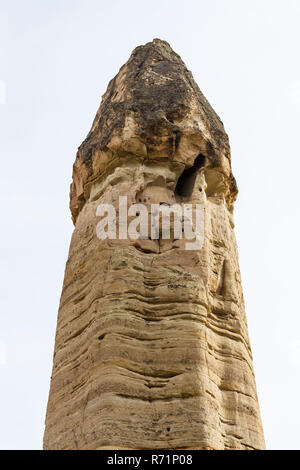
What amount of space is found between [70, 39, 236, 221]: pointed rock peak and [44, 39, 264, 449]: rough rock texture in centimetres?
2

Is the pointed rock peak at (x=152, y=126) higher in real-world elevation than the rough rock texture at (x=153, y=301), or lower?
higher

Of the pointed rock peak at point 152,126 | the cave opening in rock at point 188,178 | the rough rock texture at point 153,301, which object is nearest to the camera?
the rough rock texture at point 153,301

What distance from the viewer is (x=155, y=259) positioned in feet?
31.5

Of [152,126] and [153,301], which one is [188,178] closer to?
[152,126]

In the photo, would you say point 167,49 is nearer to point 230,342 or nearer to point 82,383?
point 230,342

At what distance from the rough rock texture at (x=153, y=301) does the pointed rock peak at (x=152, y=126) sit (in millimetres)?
21

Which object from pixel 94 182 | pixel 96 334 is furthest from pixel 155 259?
pixel 94 182

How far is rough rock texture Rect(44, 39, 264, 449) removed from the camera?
8203mm

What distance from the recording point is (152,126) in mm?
10719

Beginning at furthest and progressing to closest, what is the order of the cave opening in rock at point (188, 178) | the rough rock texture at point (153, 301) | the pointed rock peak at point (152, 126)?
the cave opening in rock at point (188, 178) < the pointed rock peak at point (152, 126) < the rough rock texture at point (153, 301)

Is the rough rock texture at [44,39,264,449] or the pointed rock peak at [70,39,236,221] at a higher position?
the pointed rock peak at [70,39,236,221]

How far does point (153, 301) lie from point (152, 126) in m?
2.91

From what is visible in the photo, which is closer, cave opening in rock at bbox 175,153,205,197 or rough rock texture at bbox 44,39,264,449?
rough rock texture at bbox 44,39,264,449

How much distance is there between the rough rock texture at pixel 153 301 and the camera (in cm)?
820
